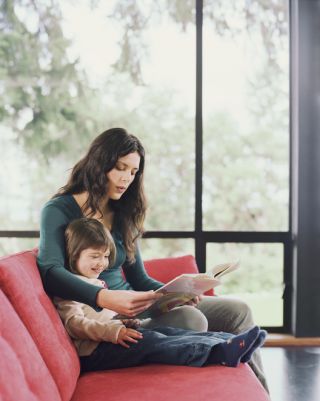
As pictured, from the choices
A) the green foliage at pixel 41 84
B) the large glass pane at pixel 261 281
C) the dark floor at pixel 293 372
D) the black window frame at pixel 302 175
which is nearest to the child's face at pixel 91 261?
the dark floor at pixel 293 372

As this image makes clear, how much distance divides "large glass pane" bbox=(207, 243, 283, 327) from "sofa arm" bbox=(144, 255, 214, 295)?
1162 mm

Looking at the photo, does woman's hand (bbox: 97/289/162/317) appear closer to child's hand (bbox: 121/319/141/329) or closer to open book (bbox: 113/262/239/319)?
open book (bbox: 113/262/239/319)

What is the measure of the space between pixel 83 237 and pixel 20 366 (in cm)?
76

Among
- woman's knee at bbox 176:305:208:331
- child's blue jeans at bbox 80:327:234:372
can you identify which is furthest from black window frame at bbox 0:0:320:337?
child's blue jeans at bbox 80:327:234:372

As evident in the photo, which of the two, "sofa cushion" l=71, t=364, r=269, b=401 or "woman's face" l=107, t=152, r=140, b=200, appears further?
"woman's face" l=107, t=152, r=140, b=200

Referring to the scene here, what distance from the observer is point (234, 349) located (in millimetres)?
2176

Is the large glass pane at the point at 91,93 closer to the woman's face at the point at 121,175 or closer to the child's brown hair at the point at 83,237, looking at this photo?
the woman's face at the point at 121,175

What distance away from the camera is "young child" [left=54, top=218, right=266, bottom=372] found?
2.18m

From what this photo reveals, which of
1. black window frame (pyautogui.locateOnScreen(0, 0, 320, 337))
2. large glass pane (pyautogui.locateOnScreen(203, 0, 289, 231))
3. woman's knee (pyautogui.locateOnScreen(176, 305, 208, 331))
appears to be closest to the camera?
woman's knee (pyautogui.locateOnScreen(176, 305, 208, 331))

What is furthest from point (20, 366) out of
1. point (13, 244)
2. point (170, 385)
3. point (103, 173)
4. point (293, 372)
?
point (13, 244)

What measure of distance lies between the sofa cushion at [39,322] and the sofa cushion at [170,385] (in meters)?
0.07

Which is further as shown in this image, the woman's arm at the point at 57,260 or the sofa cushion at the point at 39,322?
the woman's arm at the point at 57,260

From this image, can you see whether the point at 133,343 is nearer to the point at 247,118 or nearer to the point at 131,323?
the point at 131,323

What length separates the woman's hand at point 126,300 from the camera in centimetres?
214
